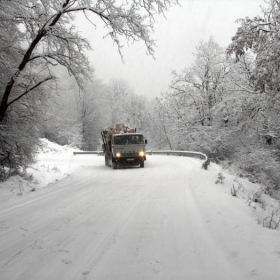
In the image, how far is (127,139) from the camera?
62.5 ft

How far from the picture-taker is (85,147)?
54.3 metres

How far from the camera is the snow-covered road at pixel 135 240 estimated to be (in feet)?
11.4

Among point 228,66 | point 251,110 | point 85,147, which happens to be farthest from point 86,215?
point 85,147

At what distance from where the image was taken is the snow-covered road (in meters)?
3.48

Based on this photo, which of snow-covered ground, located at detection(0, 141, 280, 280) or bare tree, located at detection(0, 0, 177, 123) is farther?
bare tree, located at detection(0, 0, 177, 123)

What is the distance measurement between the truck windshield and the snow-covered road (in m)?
11.0

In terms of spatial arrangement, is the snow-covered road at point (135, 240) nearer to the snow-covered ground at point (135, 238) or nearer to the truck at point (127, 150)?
the snow-covered ground at point (135, 238)

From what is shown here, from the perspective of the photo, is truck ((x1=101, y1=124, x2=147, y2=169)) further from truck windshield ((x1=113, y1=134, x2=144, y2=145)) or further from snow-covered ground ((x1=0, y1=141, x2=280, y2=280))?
snow-covered ground ((x1=0, y1=141, x2=280, y2=280))

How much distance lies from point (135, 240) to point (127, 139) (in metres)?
14.6

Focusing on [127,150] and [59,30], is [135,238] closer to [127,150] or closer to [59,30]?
[59,30]

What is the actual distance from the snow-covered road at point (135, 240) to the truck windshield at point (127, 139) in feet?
36.0

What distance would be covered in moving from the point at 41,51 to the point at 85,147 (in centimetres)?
4477

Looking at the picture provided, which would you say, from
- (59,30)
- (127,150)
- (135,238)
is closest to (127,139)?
(127,150)

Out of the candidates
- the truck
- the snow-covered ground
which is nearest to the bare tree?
the snow-covered ground
